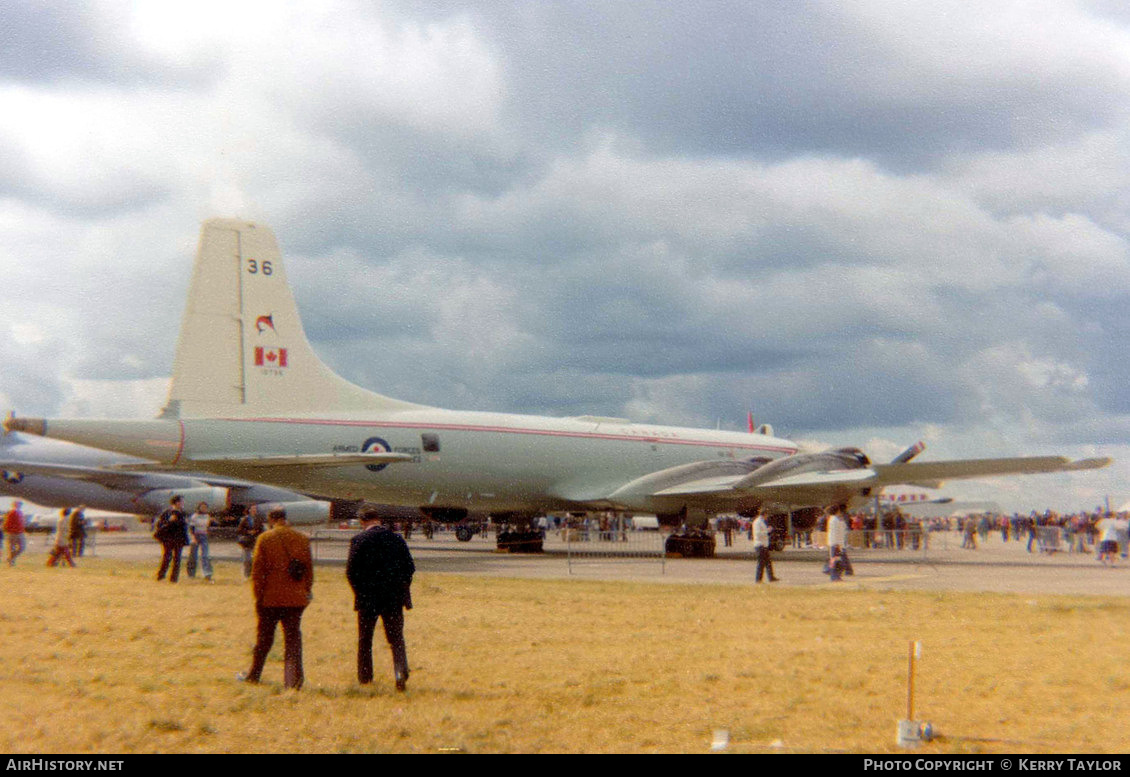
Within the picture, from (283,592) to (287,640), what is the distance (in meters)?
0.42

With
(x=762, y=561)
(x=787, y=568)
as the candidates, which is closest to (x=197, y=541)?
(x=762, y=561)

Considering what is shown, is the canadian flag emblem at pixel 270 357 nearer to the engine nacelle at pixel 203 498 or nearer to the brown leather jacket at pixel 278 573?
the engine nacelle at pixel 203 498

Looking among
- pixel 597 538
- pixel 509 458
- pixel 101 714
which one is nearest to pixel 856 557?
pixel 597 538

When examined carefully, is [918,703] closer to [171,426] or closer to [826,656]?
[826,656]

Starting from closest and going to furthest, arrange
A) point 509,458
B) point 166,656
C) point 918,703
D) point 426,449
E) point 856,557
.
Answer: point 918,703 < point 166,656 < point 426,449 < point 509,458 < point 856,557

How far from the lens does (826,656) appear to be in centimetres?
1070

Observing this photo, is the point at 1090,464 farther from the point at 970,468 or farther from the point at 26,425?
the point at 26,425

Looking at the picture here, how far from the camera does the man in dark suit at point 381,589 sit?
874cm

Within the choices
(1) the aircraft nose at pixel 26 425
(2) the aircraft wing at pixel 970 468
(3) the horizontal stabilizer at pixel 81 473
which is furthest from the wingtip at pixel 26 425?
(2) the aircraft wing at pixel 970 468

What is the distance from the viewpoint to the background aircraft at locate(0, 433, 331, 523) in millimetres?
37844

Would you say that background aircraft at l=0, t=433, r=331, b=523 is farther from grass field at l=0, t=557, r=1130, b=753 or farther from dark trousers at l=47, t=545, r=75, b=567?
grass field at l=0, t=557, r=1130, b=753

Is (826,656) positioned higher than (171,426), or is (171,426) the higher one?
(171,426)

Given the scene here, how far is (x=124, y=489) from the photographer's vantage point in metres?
40.3

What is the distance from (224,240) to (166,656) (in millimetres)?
16027
